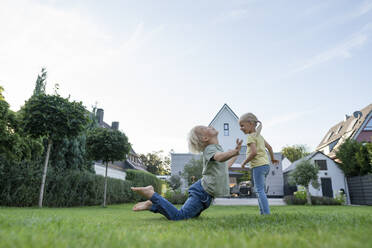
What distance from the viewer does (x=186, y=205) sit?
2949 millimetres

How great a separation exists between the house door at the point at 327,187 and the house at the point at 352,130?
2863 mm

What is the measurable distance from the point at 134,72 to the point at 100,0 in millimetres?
4248

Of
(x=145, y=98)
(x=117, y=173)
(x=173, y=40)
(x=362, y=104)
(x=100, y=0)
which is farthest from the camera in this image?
(x=362, y=104)

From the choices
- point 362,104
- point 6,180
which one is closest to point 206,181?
point 6,180

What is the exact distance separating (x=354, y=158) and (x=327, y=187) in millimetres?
4374

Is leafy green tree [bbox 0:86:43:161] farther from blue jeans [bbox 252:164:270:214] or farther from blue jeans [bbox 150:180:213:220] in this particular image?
blue jeans [bbox 252:164:270:214]

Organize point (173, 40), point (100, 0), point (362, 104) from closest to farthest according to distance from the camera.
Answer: point (100, 0) < point (173, 40) < point (362, 104)

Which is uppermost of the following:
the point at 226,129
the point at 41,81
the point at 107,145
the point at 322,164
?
the point at 226,129

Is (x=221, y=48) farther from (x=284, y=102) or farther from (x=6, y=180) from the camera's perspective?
(x=6, y=180)

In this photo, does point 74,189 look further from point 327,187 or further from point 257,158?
point 327,187

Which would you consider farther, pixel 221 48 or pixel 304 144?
pixel 304 144

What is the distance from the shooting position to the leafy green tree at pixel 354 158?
15.9 meters

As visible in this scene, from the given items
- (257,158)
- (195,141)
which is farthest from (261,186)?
(195,141)

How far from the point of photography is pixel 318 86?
12.6m
